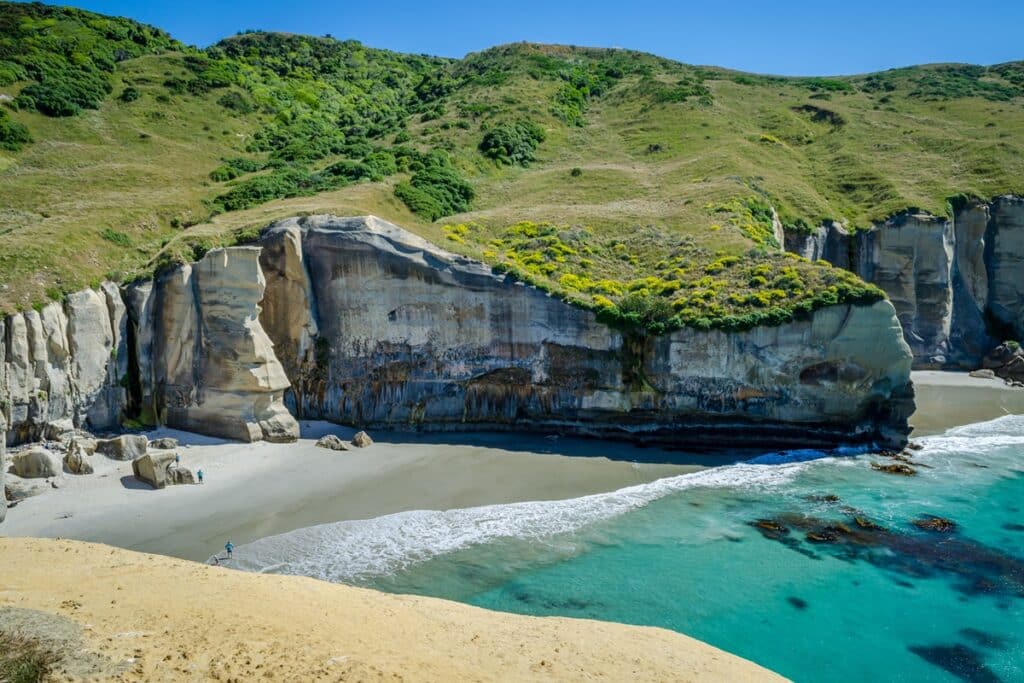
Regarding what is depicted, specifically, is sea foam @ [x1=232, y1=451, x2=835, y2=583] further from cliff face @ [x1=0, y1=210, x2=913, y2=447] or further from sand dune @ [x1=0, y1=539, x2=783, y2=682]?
cliff face @ [x1=0, y1=210, x2=913, y2=447]

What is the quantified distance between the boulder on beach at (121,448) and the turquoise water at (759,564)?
9332mm

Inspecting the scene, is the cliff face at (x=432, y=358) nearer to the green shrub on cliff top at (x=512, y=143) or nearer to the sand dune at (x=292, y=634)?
the sand dune at (x=292, y=634)

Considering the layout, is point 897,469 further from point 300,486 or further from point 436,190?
point 436,190

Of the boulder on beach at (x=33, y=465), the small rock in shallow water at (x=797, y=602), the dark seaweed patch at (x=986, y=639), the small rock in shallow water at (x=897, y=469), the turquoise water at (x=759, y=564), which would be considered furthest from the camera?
the small rock in shallow water at (x=897, y=469)

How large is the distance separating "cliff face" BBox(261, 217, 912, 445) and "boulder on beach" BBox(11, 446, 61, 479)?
11.0 metres

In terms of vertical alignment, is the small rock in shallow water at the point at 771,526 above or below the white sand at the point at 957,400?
below

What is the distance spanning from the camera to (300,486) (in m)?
24.6

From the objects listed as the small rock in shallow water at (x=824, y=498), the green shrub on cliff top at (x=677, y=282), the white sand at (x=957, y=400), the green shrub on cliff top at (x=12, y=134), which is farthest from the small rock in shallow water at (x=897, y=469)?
the green shrub on cliff top at (x=12, y=134)

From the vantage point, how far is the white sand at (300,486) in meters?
20.5

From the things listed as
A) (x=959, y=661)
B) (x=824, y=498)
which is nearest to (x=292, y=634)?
(x=959, y=661)

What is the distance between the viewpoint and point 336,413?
3288cm

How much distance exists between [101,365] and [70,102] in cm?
4413

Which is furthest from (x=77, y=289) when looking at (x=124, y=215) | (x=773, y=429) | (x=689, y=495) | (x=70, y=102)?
(x=70, y=102)

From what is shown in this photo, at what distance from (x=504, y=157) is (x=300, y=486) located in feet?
150
